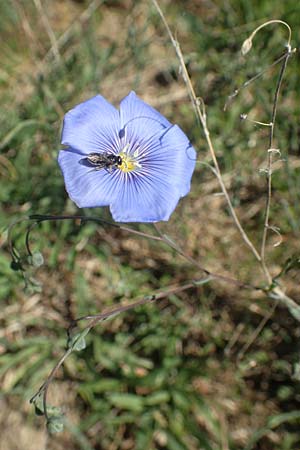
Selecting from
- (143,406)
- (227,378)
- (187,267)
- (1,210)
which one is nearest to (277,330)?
(227,378)

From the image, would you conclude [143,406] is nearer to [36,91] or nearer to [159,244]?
[159,244]

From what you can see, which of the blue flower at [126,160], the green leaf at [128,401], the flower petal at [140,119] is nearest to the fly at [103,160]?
the blue flower at [126,160]

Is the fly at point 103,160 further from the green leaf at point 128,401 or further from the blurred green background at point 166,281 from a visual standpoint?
the green leaf at point 128,401

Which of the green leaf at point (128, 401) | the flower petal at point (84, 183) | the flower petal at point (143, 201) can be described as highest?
the flower petal at point (84, 183)

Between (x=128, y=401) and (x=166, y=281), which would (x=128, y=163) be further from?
(x=128, y=401)

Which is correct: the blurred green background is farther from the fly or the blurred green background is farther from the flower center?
the fly


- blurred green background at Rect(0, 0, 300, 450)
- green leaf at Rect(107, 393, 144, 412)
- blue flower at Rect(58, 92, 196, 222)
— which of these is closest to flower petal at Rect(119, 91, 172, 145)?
blue flower at Rect(58, 92, 196, 222)
